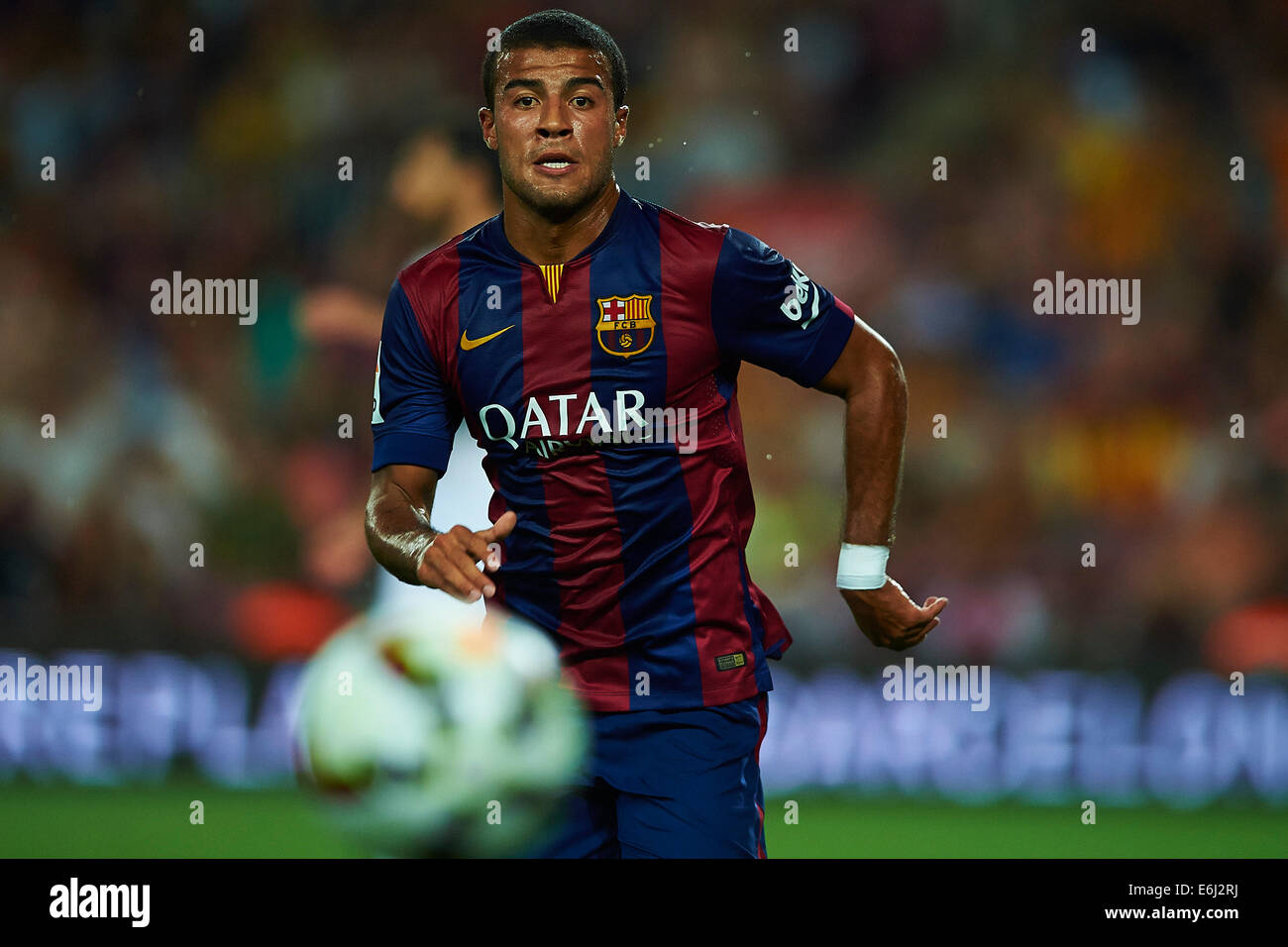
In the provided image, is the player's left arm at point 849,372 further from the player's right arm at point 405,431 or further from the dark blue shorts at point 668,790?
the player's right arm at point 405,431

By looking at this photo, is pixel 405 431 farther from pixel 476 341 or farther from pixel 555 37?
pixel 555 37

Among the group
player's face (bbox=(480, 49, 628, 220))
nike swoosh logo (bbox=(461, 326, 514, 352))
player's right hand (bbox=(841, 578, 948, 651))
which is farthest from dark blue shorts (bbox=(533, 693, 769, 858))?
player's face (bbox=(480, 49, 628, 220))

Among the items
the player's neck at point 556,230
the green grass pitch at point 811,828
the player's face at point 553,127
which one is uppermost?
the player's face at point 553,127

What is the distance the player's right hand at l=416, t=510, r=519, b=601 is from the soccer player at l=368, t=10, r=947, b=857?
22cm

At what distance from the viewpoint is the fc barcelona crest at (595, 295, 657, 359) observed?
118 inches

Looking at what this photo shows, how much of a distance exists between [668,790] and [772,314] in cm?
99

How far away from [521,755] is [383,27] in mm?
4725

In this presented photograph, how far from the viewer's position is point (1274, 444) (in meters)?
6.43

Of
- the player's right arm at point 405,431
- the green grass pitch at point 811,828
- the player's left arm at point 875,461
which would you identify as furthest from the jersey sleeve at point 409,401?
the green grass pitch at point 811,828

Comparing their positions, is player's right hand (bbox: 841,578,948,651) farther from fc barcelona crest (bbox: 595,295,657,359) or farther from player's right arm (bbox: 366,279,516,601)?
player's right arm (bbox: 366,279,516,601)

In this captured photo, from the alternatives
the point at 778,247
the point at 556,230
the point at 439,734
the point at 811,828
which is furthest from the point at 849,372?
the point at 778,247

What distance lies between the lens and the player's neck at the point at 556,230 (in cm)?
305

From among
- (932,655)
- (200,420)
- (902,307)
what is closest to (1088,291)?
(902,307)

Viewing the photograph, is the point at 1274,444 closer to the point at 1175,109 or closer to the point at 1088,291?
the point at 1088,291
